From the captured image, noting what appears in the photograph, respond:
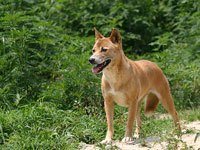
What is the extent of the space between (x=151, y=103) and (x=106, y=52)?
56.0 inches

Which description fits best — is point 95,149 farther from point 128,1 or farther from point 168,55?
point 128,1

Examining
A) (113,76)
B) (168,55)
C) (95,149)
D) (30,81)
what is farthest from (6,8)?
(95,149)

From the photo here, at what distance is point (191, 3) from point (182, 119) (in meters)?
5.48

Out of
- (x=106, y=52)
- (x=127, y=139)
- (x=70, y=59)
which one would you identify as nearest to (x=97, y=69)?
(x=106, y=52)

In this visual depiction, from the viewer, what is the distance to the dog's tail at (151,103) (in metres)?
8.63

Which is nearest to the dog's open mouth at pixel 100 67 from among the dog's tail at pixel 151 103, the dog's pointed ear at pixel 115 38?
the dog's pointed ear at pixel 115 38

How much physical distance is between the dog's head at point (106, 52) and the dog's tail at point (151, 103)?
1182 millimetres

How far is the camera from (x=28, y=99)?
380 inches

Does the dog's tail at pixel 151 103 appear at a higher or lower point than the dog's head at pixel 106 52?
lower

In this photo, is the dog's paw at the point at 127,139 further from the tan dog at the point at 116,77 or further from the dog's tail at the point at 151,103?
the dog's tail at the point at 151,103

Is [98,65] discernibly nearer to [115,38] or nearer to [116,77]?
[116,77]

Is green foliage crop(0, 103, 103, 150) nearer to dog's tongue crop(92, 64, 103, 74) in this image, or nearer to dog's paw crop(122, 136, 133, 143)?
dog's paw crop(122, 136, 133, 143)

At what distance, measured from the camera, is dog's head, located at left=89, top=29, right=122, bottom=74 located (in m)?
7.56

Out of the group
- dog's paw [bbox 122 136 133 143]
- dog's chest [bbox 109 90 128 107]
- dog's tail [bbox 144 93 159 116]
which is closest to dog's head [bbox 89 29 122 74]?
dog's chest [bbox 109 90 128 107]
